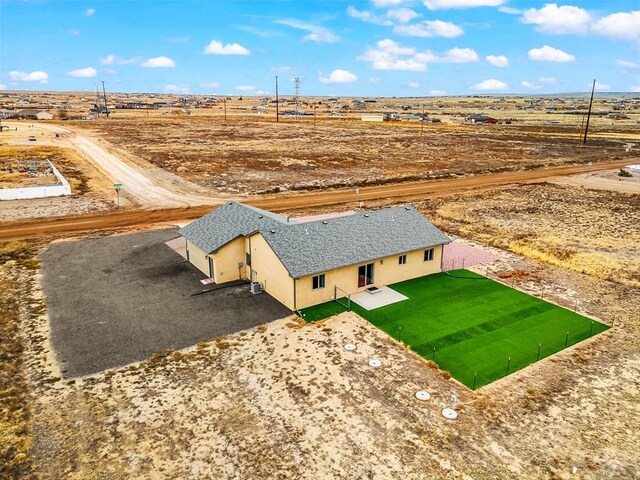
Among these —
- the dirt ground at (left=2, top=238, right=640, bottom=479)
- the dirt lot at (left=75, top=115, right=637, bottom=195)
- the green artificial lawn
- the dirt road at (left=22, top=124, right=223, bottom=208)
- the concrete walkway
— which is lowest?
the dirt ground at (left=2, top=238, right=640, bottom=479)

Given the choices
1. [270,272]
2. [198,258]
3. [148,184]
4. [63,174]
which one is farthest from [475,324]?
[63,174]

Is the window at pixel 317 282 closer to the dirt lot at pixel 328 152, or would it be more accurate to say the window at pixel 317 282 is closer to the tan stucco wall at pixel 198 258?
the tan stucco wall at pixel 198 258

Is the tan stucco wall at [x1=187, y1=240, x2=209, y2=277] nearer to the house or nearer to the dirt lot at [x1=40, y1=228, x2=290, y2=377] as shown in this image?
the house

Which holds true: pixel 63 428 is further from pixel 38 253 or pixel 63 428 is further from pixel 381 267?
pixel 38 253

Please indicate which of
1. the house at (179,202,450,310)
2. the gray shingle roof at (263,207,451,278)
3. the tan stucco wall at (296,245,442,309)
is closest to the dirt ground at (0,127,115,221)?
the house at (179,202,450,310)

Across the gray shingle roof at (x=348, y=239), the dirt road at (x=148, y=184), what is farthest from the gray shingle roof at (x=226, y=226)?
the dirt road at (x=148, y=184)

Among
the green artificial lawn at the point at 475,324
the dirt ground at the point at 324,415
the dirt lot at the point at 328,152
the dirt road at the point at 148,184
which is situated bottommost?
the dirt ground at the point at 324,415
